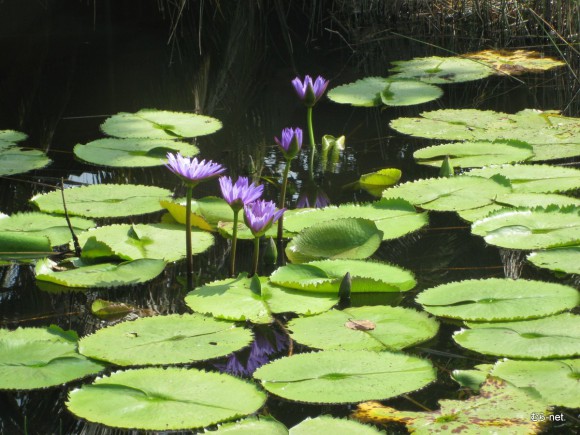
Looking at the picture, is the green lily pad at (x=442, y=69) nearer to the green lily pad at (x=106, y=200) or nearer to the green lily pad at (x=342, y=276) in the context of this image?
the green lily pad at (x=106, y=200)

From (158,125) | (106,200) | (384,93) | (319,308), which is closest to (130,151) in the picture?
(158,125)

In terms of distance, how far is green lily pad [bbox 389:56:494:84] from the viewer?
507 centimetres

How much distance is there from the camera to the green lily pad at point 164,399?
1.73 meters

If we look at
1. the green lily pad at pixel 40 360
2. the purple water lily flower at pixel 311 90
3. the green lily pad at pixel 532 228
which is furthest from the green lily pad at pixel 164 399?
the purple water lily flower at pixel 311 90

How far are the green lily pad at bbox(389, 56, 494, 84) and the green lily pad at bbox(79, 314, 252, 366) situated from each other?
10.6ft

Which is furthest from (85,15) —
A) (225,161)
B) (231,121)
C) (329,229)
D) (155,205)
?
(329,229)

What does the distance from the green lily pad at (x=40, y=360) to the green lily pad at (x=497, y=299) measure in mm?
913

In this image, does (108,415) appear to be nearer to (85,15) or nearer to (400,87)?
(400,87)

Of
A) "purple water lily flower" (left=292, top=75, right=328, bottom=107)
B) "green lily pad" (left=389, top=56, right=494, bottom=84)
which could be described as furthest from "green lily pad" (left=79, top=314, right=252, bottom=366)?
"green lily pad" (left=389, top=56, right=494, bottom=84)

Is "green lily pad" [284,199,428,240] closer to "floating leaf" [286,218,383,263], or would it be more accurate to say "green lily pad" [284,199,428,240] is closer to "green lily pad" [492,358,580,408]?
"floating leaf" [286,218,383,263]

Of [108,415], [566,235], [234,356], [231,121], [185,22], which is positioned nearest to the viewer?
[108,415]

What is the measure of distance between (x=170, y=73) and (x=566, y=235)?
357 cm

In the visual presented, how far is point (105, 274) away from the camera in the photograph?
98.9 inches

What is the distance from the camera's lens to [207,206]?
304 cm
